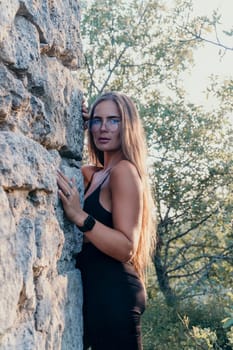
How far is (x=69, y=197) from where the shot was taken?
7.66ft

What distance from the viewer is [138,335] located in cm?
255

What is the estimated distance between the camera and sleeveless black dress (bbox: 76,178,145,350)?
249 cm

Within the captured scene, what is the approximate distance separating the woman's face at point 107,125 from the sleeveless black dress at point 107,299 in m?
0.30

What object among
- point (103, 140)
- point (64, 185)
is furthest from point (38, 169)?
point (103, 140)

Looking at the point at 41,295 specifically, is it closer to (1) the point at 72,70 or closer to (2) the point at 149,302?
(1) the point at 72,70

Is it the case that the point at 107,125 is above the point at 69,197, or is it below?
above

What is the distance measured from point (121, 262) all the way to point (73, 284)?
254 millimetres

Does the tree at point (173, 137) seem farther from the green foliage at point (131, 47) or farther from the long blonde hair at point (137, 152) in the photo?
the long blonde hair at point (137, 152)

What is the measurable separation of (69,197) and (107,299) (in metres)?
0.47

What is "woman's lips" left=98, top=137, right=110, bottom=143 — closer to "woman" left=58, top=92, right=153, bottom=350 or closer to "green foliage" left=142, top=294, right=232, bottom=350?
"woman" left=58, top=92, right=153, bottom=350

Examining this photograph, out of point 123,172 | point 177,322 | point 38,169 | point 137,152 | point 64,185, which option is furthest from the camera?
point 177,322

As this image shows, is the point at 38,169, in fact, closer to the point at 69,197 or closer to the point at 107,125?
the point at 69,197

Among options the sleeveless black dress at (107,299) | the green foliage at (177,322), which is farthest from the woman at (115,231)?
the green foliage at (177,322)

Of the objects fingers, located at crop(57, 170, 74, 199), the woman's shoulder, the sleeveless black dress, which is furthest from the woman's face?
fingers, located at crop(57, 170, 74, 199)
